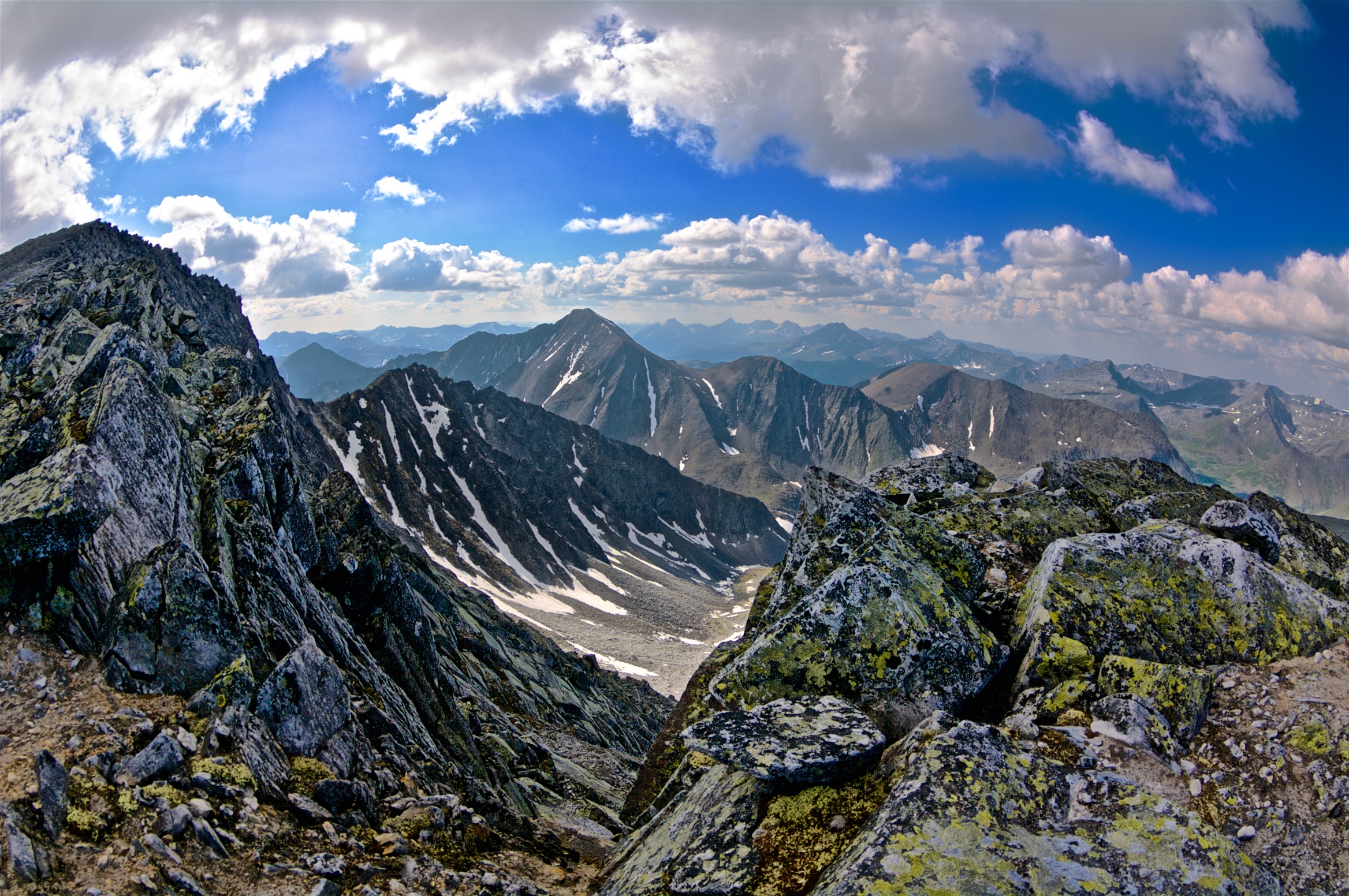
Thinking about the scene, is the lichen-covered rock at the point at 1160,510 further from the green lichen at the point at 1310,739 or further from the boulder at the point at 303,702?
the boulder at the point at 303,702

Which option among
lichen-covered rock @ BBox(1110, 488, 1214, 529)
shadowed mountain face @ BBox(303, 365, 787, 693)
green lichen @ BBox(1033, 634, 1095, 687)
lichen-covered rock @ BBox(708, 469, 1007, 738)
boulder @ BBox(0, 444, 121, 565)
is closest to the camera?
green lichen @ BBox(1033, 634, 1095, 687)

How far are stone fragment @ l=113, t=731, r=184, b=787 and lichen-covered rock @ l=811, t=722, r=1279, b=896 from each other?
30.6ft

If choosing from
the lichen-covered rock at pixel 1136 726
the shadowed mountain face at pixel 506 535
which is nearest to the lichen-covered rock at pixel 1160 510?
the lichen-covered rock at pixel 1136 726

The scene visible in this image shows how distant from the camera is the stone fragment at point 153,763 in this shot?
9156 mm

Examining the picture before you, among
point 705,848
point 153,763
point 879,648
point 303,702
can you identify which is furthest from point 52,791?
point 879,648

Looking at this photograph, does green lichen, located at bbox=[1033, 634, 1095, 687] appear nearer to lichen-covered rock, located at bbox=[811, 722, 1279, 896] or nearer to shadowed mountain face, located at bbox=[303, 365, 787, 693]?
lichen-covered rock, located at bbox=[811, 722, 1279, 896]

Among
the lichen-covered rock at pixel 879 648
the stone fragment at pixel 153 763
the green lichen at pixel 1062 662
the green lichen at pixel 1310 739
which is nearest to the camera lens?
the green lichen at pixel 1310 739

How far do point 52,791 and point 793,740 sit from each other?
9.65 meters

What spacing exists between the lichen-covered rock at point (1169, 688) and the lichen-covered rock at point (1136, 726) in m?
0.19

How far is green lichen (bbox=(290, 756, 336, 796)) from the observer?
10.9 m

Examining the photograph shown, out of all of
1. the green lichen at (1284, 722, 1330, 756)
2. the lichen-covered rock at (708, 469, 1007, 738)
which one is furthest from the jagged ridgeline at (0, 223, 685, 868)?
the green lichen at (1284, 722, 1330, 756)

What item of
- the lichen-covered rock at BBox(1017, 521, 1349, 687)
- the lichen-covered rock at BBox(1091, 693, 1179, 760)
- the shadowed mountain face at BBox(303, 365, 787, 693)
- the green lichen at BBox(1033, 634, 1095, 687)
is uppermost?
the lichen-covered rock at BBox(1017, 521, 1349, 687)

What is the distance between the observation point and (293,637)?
14.5 metres

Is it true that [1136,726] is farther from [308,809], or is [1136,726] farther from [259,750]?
[259,750]
